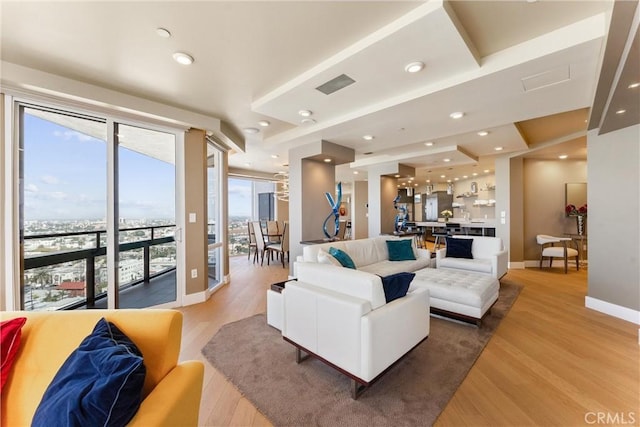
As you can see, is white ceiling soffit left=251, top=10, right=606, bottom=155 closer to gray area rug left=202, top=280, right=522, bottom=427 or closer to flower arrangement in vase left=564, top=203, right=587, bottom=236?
gray area rug left=202, top=280, right=522, bottom=427

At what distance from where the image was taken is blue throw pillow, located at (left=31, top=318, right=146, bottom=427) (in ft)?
2.79

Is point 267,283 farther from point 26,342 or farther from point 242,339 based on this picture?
point 26,342

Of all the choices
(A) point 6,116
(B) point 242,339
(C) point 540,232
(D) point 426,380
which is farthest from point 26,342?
(C) point 540,232

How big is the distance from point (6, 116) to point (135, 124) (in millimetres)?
1104

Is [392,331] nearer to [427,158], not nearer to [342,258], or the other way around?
[342,258]

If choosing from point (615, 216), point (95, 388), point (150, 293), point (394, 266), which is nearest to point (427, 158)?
point (394, 266)

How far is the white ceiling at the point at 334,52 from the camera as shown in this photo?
1796mm

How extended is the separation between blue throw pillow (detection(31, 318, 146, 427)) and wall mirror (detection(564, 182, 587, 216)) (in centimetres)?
812

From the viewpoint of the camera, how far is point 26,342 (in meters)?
1.17

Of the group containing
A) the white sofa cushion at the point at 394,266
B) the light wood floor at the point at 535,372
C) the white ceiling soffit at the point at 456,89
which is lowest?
the light wood floor at the point at 535,372

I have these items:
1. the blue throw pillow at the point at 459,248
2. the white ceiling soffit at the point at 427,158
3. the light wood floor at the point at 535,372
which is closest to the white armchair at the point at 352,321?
the light wood floor at the point at 535,372

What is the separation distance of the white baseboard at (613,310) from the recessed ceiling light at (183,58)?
5.68 meters

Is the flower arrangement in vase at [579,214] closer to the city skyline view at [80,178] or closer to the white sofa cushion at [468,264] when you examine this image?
the white sofa cushion at [468,264]

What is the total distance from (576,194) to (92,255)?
921cm
